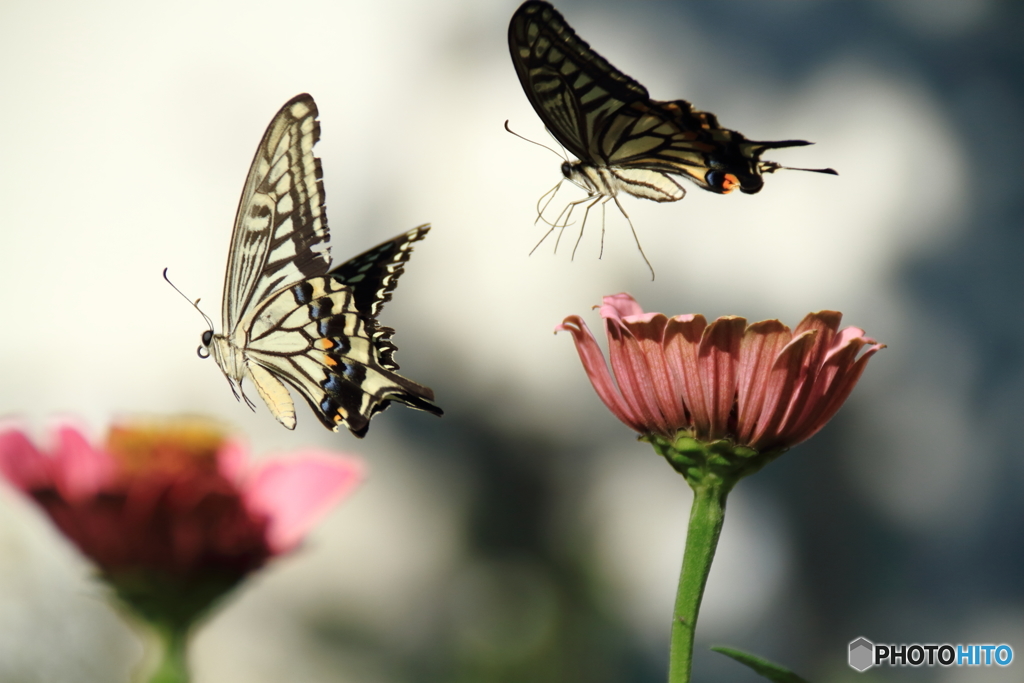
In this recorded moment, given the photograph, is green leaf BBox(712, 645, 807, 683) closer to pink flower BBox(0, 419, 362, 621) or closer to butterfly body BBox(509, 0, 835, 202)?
pink flower BBox(0, 419, 362, 621)

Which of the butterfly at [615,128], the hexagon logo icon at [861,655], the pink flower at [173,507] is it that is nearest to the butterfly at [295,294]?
the butterfly at [615,128]

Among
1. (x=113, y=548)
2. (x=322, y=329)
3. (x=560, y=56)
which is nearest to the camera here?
(x=113, y=548)

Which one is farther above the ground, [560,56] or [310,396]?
[560,56]

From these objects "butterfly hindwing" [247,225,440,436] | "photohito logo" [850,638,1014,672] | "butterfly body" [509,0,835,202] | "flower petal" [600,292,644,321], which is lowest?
"photohito logo" [850,638,1014,672]

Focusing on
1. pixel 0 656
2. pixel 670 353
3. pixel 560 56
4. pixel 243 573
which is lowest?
pixel 0 656

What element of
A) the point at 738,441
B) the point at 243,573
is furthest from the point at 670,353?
the point at 243,573

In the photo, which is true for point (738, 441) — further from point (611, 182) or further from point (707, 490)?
point (611, 182)

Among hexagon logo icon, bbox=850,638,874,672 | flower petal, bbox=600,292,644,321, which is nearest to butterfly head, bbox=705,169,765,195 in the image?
flower petal, bbox=600,292,644,321

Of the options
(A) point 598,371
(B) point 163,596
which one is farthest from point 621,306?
(B) point 163,596
